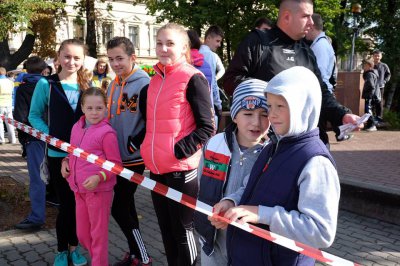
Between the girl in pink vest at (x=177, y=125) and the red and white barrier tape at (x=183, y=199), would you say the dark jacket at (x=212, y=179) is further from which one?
the girl in pink vest at (x=177, y=125)

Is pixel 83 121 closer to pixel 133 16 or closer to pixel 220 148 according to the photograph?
pixel 220 148

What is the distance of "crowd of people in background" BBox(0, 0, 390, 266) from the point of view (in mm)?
1654

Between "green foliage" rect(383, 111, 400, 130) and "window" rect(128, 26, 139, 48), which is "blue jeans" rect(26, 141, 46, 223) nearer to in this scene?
"green foliage" rect(383, 111, 400, 130)

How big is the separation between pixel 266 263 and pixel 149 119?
4.77 ft

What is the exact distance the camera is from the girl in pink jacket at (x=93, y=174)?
122 inches

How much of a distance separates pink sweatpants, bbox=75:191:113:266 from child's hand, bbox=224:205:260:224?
1.73 metres

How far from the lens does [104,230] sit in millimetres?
3201

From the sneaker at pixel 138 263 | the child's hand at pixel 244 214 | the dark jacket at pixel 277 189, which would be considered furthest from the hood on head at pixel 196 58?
the child's hand at pixel 244 214

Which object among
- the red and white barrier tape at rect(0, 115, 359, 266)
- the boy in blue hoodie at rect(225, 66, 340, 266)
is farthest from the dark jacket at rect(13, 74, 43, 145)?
the boy in blue hoodie at rect(225, 66, 340, 266)

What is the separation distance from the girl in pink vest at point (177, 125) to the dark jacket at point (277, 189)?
903 millimetres

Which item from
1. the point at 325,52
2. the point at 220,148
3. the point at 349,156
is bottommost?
the point at 349,156

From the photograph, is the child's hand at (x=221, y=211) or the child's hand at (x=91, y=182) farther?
the child's hand at (x=91, y=182)

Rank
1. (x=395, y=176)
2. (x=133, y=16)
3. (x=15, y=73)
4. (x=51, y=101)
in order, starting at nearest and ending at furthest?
(x=51, y=101)
(x=395, y=176)
(x=15, y=73)
(x=133, y=16)

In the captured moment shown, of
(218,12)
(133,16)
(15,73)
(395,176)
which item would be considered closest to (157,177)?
(395,176)
